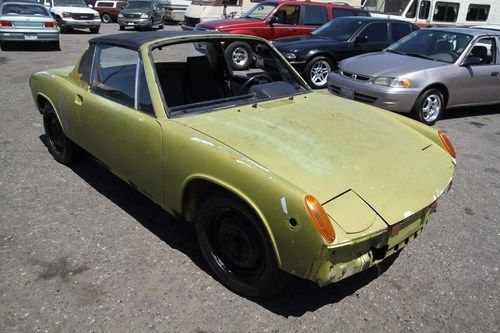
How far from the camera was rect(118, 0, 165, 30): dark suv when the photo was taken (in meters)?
18.9

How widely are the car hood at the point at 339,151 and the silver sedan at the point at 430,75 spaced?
3.18 m

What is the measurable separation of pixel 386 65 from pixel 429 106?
3.12ft

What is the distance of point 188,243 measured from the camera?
3250 mm

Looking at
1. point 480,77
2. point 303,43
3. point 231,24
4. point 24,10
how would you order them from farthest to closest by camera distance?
point 24,10 < point 231,24 < point 303,43 < point 480,77

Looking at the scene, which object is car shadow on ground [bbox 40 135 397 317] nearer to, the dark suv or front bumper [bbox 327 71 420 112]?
front bumper [bbox 327 71 420 112]

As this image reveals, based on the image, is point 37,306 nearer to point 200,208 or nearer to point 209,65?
point 200,208

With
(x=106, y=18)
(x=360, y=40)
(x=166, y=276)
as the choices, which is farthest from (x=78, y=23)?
→ (x=166, y=276)

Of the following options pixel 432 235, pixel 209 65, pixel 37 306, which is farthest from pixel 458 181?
pixel 37 306

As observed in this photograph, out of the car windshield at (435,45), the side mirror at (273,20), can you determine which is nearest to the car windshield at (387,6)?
the side mirror at (273,20)

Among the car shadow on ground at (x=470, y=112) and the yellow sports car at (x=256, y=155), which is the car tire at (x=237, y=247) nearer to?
the yellow sports car at (x=256, y=155)

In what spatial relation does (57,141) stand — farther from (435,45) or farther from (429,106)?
(435,45)

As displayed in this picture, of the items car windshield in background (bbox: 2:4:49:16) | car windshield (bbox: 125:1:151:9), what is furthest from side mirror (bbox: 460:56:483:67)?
car windshield (bbox: 125:1:151:9)

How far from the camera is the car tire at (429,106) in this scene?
254 inches

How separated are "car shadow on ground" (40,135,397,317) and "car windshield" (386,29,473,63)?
5.04 metres
